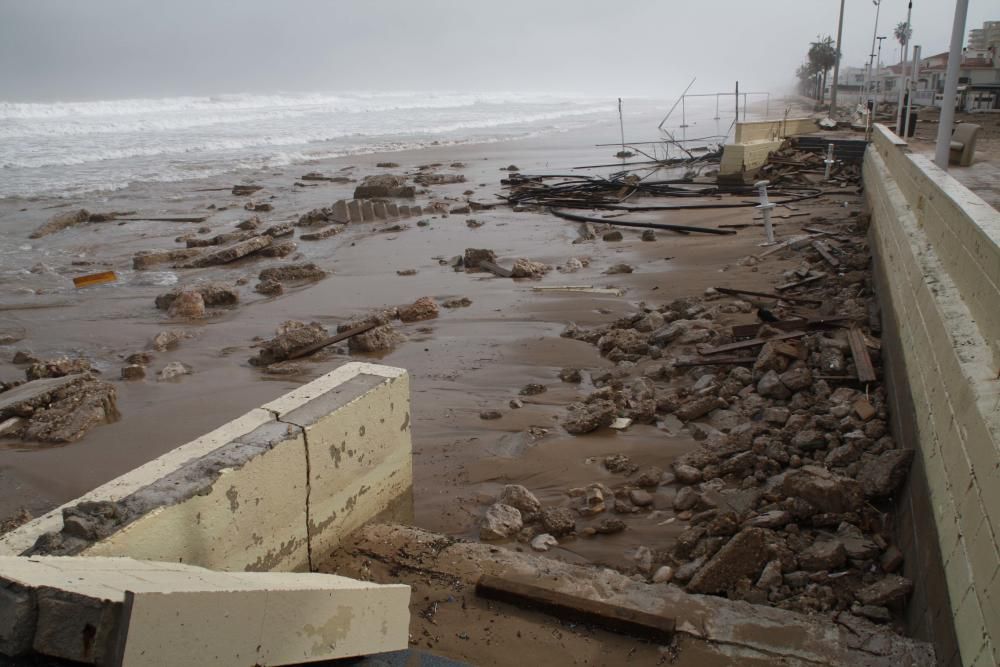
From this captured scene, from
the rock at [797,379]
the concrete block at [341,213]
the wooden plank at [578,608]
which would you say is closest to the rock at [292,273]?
the concrete block at [341,213]

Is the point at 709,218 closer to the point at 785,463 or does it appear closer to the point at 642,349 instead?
the point at 642,349

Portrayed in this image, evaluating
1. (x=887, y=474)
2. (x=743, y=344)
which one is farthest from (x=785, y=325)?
(x=887, y=474)

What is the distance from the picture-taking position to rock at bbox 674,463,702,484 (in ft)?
18.4

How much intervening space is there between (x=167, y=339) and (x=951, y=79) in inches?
388

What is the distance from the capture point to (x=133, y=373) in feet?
25.9

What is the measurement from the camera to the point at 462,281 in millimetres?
11688

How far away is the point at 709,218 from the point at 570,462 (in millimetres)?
11050

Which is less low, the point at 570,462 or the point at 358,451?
the point at 358,451

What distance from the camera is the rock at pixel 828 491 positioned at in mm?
4762

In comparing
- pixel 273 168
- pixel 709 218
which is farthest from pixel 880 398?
pixel 273 168

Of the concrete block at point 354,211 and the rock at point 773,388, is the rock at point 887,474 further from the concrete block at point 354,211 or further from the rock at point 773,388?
the concrete block at point 354,211

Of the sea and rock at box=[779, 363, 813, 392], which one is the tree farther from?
rock at box=[779, 363, 813, 392]

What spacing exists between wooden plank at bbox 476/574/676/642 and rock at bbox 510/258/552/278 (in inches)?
316

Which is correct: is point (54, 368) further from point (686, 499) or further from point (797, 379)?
point (797, 379)
